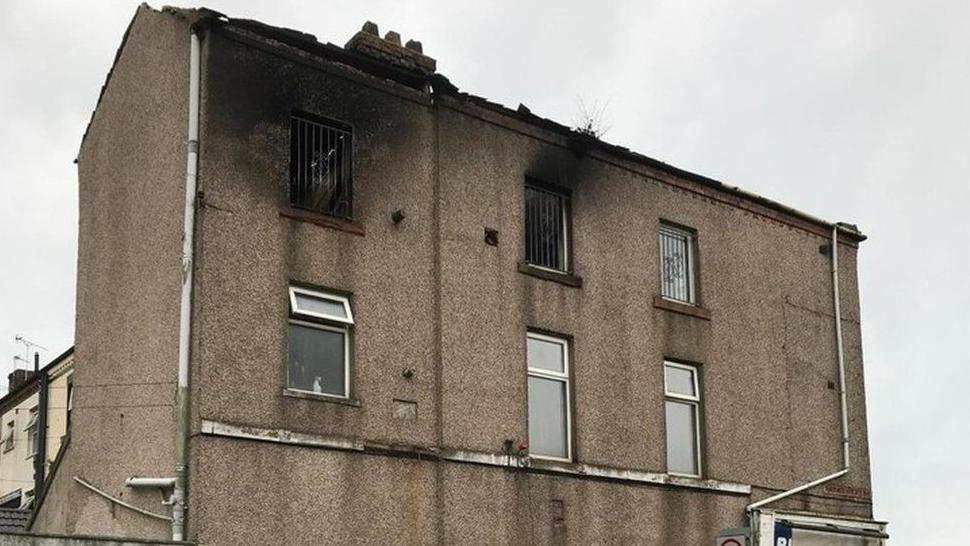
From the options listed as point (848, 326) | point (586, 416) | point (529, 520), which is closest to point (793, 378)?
point (848, 326)

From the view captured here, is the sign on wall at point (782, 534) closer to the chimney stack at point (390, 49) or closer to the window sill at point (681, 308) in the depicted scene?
the window sill at point (681, 308)

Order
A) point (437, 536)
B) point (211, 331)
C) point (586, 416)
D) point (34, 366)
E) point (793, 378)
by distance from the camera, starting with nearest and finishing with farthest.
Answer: point (211, 331) < point (437, 536) < point (586, 416) < point (793, 378) < point (34, 366)

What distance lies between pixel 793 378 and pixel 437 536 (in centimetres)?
818

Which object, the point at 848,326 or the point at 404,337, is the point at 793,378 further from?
the point at 404,337

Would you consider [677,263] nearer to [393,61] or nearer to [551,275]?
[551,275]

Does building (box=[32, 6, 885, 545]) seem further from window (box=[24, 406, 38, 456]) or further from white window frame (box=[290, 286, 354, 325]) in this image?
window (box=[24, 406, 38, 456])

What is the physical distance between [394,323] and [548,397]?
2974 mm

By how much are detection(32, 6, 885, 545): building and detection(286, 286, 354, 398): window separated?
0.03m

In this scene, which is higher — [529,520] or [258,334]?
[258,334]

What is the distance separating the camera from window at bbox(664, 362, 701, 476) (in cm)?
2119

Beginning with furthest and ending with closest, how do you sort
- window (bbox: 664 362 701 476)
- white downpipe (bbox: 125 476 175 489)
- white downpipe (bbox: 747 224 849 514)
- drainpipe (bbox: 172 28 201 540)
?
white downpipe (bbox: 747 224 849 514) < window (bbox: 664 362 701 476) < white downpipe (bbox: 125 476 175 489) < drainpipe (bbox: 172 28 201 540)

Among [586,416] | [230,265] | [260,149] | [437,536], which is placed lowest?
[437,536]

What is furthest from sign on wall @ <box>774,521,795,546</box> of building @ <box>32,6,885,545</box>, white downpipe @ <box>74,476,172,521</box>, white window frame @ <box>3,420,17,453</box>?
white window frame @ <box>3,420,17,453</box>

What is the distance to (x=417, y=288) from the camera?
1822cm
